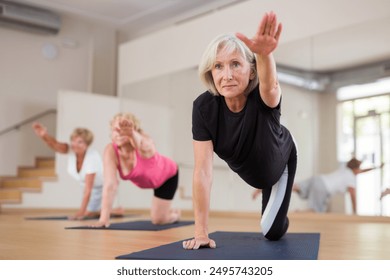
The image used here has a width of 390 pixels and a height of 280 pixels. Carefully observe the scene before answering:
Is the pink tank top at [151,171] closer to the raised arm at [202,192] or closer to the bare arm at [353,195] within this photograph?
the raised arm at [202,192]

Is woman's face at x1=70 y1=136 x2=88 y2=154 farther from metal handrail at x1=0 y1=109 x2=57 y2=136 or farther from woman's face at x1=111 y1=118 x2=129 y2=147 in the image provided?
metal handrail at x1=0 y1=109 x2=57 y2=136

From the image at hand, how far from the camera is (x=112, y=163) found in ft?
11.0

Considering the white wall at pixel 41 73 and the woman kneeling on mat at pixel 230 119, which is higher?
the white wall at pixel 41 73

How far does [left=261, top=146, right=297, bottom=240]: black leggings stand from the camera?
2.38 metres

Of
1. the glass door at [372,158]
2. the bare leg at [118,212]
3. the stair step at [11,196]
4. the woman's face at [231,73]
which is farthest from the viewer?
the stair step at [11,196]

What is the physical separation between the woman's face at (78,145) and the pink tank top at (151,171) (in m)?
1.22

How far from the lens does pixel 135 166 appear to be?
11.1ft

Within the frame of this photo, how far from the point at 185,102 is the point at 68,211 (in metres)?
2.09

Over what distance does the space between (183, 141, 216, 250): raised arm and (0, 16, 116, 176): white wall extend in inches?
216

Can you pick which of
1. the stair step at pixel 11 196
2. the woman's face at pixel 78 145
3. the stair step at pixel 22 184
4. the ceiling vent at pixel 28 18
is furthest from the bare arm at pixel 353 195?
the ceiling vent at pixel 28 18

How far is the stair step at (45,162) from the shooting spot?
6.91 m

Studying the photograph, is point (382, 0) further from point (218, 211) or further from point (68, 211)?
point (68, 211)
